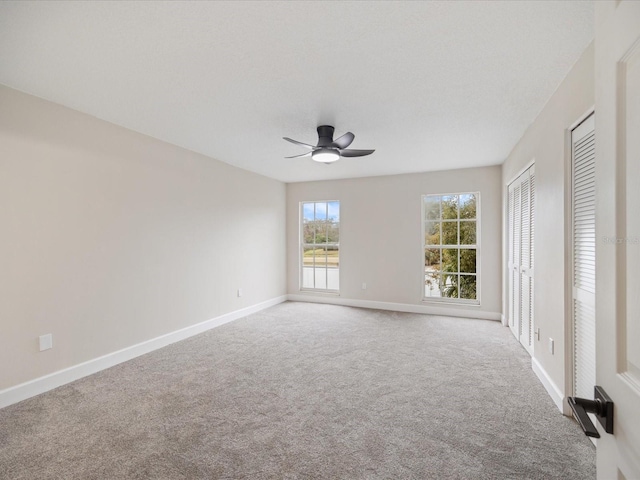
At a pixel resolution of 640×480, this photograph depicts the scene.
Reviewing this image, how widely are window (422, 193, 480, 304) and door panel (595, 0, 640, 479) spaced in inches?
195

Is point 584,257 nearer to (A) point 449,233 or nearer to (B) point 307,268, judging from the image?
(A) point 449,233

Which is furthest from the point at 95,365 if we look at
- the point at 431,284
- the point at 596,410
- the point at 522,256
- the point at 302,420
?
the point at 431,284

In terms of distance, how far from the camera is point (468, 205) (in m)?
5.49

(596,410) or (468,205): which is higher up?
(468,205)

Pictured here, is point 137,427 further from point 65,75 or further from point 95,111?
point 95,111

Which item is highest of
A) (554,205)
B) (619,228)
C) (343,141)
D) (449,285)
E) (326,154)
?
(343,141)

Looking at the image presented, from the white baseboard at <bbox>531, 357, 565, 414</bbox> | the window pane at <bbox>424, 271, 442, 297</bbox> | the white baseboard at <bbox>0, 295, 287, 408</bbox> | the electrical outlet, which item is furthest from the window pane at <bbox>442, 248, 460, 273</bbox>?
the electrical outlet

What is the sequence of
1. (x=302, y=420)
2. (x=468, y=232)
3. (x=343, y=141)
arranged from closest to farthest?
(x=302, y=420), (x=343, y=141), (x=468, y=232)

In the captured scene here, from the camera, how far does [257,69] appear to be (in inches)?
89.9

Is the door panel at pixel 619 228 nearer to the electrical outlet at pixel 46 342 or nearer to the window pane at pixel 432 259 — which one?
the electrical outlet at pixel 46 342

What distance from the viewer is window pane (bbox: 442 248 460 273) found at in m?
5.59

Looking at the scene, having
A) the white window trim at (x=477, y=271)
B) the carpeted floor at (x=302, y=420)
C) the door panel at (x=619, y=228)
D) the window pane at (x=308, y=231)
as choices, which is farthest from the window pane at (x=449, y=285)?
the door panel at (x=619, y=228)

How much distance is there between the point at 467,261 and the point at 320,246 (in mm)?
2787

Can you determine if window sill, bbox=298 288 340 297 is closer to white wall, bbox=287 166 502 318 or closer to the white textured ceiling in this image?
white wall, bbox=287 166 502 318
